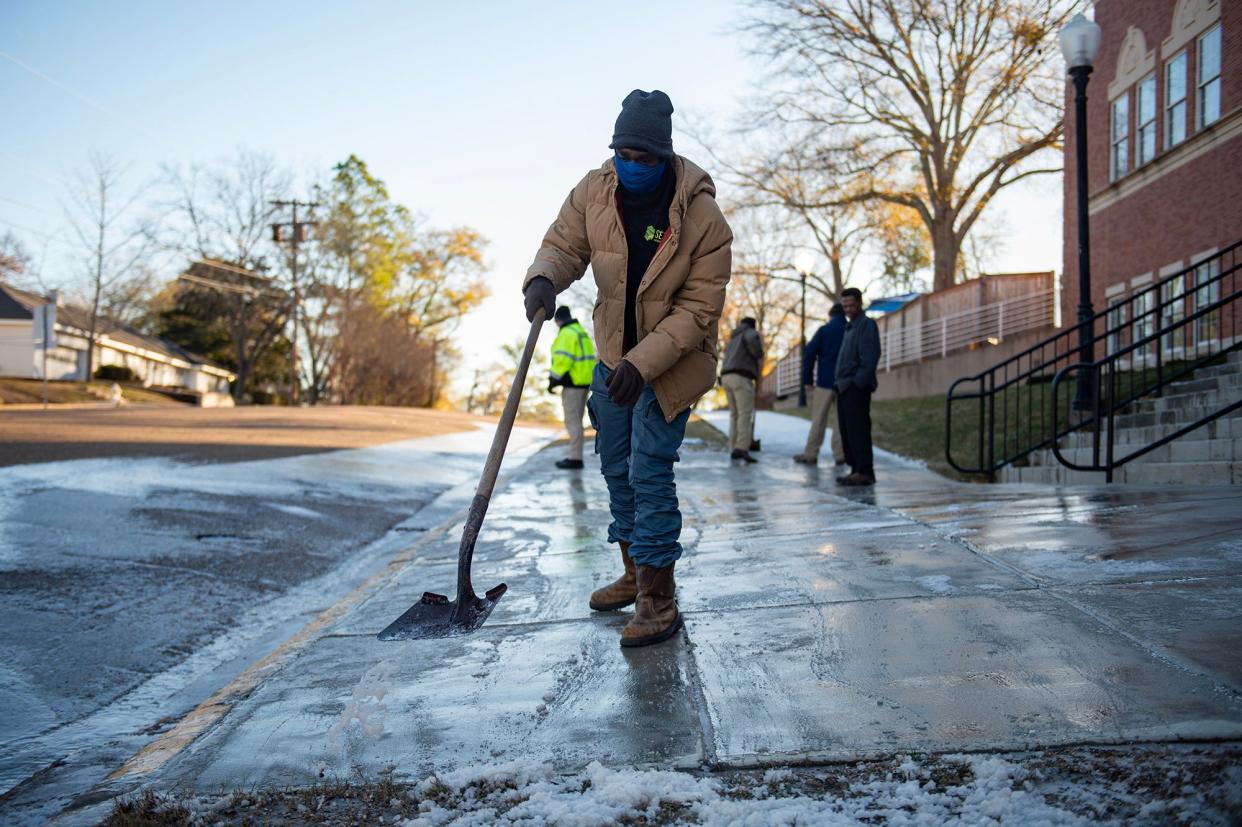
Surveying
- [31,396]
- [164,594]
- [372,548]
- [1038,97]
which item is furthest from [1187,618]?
[31,396]

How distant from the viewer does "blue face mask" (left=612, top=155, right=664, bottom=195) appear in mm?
3598

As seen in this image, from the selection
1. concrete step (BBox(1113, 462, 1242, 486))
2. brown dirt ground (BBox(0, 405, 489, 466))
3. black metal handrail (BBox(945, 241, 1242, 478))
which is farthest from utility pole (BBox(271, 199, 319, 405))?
concrete step (BBox(1113, 462, 1242, 486))

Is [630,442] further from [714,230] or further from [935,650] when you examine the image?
[935,650]

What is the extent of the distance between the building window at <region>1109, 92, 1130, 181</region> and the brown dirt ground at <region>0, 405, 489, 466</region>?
43.9ft

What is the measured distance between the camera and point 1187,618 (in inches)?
131

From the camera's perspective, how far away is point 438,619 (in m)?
3.39

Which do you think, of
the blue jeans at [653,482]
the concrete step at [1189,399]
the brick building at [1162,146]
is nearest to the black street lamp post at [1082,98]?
the concrete step at [1189,399]

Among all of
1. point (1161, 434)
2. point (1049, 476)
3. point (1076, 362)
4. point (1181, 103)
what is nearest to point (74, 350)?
point (1076, 362)

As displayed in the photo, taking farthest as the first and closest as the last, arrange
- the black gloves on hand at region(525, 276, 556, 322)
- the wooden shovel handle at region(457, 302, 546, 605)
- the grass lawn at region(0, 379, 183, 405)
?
the grass lawn at region(0, 379, 183, 405)
the black gloves on hand at region(525, 276, 556, 322)
the wooden shovel handle at region(457, 302, 546, 605)

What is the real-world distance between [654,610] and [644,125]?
1760 mm

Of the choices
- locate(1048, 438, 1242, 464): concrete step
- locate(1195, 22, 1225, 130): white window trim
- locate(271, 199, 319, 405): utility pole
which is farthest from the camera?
locate(271, 199, 319, 405): utility pole

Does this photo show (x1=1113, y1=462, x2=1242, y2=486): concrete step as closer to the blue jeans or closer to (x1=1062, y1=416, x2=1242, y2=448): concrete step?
(x1=1062, y1=416, x2=1242, y2=448): concrete step

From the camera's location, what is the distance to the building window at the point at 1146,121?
16.3 meters

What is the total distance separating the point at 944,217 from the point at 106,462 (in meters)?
24.6
